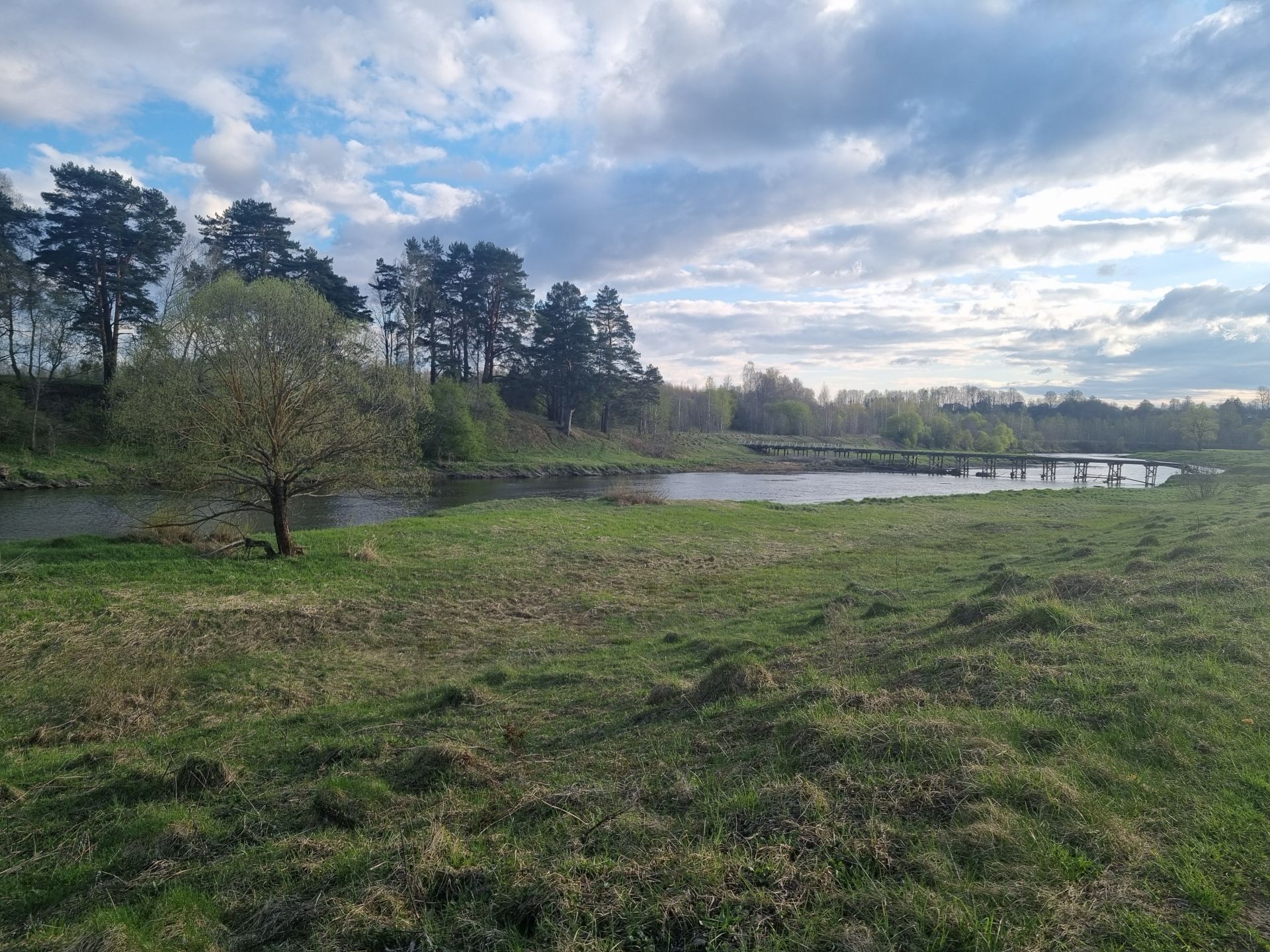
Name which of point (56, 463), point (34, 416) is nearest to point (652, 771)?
point (56, 463)

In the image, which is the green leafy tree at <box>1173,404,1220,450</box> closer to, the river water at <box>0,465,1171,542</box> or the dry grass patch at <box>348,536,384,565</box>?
the river water at <box>0,465,1171,542</box>

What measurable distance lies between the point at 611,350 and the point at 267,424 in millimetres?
59843

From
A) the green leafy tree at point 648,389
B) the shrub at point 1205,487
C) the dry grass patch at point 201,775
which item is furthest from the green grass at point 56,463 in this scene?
the shrub at point 1205,487

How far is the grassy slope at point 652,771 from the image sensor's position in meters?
3.38

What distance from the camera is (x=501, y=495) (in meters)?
44.4

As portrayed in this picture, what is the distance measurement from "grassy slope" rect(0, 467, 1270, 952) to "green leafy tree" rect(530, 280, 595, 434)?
198 ft

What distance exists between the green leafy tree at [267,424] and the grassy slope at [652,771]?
11.2 feet

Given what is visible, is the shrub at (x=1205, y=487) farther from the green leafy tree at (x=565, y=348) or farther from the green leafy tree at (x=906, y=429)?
the green leafy tree at (x=906, y=429)

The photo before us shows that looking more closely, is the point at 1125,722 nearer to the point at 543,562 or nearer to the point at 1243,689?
the point at 1243,689

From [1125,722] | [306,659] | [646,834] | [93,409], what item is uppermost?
[93,409]

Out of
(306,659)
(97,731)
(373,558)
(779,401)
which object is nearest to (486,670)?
(306,659)

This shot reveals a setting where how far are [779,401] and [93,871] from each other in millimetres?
142807

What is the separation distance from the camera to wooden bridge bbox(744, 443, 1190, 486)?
72.0 m

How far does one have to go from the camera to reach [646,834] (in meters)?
4.09
